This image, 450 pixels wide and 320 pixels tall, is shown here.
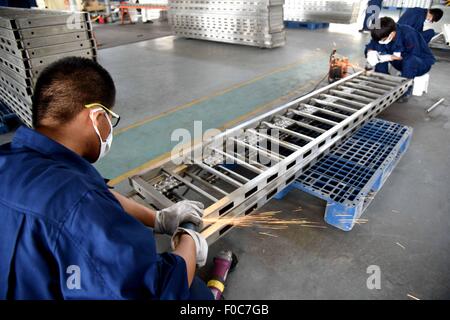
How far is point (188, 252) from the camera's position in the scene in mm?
1670

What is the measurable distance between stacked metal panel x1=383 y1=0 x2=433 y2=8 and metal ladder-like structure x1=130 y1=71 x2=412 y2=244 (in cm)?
737

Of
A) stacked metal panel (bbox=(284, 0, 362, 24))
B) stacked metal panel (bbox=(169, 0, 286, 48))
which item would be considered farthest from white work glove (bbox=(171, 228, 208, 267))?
stacked metal panel (bbox=(284, 0, 362, 24))

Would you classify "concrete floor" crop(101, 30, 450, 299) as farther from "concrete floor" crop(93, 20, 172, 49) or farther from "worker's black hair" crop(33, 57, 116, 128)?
"concrete floor" crop(93, 20, 172, 49)

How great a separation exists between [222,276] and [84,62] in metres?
1.64

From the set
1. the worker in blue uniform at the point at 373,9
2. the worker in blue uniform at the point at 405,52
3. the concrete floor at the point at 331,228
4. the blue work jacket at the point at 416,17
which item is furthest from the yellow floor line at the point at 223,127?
the worker in blue uniform at the point at 373,9

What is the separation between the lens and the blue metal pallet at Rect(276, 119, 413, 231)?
9.02 ft

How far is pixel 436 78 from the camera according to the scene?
6938 millimetres

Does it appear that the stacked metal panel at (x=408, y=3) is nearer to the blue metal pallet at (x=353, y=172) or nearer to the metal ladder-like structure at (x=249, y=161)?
the metal ladder-like structure at (x=249, y=161)

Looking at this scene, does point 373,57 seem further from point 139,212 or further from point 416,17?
point 139,212

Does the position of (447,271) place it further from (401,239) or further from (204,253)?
(204,253)

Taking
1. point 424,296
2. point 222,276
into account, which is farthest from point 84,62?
point 424,296

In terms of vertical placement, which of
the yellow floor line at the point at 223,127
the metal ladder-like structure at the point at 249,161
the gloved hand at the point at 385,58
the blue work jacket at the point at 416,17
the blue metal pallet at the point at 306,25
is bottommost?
the yellow floor line at the point at 223,127

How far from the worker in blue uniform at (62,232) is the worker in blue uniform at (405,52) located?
5077 mm

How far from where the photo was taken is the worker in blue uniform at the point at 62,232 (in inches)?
41.6
